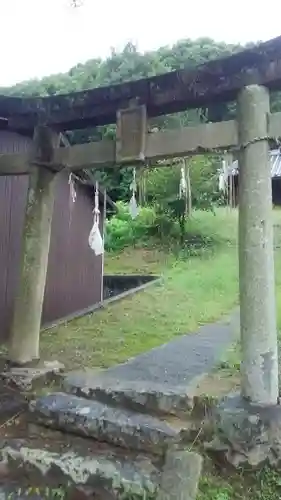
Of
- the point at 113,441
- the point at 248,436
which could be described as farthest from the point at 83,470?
the point at 248,436

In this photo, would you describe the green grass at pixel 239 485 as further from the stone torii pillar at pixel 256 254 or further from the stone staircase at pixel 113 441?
the stone torii pillar at pixel 256 254

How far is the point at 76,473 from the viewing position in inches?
160

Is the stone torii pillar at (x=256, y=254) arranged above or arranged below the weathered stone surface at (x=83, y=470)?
above

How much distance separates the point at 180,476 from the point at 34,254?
3.31 metres

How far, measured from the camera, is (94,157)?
5.81 m

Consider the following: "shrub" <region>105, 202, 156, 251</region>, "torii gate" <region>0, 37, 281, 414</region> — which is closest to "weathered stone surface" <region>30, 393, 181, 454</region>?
"torii gate" <region>0, 37, 281, 414</region>

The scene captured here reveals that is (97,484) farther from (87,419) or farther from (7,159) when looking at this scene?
(7,159)

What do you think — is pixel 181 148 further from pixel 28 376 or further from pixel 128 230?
pixel 128 230

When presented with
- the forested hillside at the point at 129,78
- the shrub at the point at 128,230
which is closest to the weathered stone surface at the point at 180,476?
the forested hillside at the point at 129,78

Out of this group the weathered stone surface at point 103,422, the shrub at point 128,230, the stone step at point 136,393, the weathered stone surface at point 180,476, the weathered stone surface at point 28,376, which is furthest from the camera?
the shrub at point 128,230

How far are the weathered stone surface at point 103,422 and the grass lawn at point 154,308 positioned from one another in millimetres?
1492

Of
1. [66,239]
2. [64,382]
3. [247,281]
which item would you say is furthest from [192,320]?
[247,281]

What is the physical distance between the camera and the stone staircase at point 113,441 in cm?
396

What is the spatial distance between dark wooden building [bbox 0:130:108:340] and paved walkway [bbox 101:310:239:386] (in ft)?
9.88
